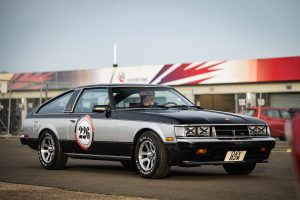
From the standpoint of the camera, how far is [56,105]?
12.3 metres

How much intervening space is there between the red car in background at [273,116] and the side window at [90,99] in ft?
62.3

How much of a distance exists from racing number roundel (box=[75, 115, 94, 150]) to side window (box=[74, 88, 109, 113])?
0.83ft

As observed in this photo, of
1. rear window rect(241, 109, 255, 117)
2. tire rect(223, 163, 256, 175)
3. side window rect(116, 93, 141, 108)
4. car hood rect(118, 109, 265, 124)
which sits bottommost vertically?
tire rect(223, 163, 256, 175)

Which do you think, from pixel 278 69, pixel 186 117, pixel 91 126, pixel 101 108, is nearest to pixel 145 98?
pixel 101 108

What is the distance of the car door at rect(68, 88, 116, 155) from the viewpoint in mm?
10612

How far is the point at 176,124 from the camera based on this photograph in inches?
370

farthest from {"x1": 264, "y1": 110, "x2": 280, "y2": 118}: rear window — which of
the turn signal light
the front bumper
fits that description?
the turn signal light

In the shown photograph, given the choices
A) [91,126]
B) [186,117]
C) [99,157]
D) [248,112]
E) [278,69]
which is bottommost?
[99,157]

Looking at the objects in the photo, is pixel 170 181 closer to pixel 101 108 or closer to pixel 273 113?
pixel 101 108

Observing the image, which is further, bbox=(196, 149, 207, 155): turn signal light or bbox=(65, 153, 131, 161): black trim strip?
bbox=(65, 153, 131, 161): black trim strip

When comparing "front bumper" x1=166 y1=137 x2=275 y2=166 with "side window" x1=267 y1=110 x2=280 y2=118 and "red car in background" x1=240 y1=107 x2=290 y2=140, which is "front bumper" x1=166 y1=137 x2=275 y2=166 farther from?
"side window" x1=267 y1=110 x2=280 y2=118

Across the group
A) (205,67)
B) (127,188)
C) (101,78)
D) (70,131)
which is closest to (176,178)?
(127,188)

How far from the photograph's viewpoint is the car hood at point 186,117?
9.54 m

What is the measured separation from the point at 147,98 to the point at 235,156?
6.61 ft
